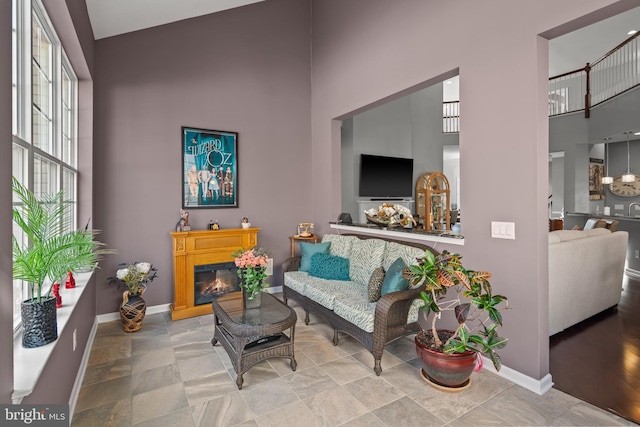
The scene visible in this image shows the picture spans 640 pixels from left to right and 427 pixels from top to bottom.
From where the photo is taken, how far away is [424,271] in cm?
230

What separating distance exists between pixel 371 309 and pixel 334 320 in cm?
51

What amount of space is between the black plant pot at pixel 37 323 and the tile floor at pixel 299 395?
2.67 feet

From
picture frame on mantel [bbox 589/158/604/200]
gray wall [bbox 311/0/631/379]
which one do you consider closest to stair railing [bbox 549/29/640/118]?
picture frame on mantel [bbox 589/158/604/200]

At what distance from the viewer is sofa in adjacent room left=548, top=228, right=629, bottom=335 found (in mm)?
3133

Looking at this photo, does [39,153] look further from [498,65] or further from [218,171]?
[498,65]

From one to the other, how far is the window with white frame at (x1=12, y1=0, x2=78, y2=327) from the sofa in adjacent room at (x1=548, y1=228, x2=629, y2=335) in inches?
166

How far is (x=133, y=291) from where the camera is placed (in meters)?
3.55

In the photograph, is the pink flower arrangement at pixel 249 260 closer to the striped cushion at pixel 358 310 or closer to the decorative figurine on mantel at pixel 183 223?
the striped cushion at pixel 358 310

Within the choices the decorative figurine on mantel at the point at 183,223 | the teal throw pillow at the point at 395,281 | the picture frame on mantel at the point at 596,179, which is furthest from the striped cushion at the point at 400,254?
the picture frame on mantel at the point at 596,179

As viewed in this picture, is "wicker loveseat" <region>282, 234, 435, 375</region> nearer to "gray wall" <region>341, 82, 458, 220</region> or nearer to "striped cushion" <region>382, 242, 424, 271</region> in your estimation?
"striped cushion" <region>382, 242, 424, 271</region>

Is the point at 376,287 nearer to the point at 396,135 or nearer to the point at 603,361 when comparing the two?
the point at 603,361

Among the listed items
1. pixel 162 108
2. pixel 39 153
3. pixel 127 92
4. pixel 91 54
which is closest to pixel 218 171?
pixel 162 108

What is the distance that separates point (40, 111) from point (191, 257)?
7.29ft

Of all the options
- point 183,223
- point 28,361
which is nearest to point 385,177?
point 183,223
